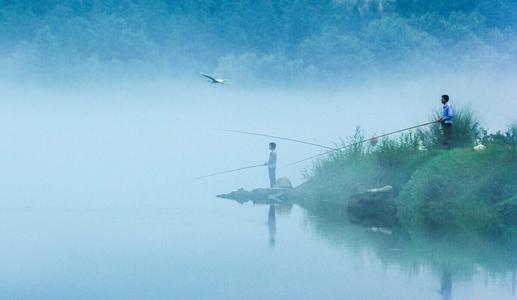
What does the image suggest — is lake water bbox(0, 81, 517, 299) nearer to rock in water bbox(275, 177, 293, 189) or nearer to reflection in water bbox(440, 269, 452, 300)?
reflection in water bbox(440, 269, 452, 300)

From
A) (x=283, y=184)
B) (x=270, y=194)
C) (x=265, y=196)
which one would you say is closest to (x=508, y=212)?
(x=270, y=194)

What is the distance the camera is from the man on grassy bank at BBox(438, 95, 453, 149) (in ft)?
83.6

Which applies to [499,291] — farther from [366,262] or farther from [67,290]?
[67,290]

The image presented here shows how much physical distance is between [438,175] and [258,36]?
6809 cm

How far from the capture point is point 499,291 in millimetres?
13016

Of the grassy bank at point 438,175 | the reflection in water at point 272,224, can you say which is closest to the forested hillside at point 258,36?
the grassy bank at point 438,175

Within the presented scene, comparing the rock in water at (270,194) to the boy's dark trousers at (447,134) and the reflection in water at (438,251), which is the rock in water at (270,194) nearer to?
the boy's dark trousers at (447,134)

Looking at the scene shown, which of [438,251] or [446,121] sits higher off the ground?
[446,121]

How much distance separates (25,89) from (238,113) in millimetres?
19406

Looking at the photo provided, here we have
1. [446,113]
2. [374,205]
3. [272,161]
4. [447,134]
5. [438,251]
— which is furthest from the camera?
[272,161]

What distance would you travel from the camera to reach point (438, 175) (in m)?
24.3

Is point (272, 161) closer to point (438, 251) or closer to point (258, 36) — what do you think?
point (438, 251)

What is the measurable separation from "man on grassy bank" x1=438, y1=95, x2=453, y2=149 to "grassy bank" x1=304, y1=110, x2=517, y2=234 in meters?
0.37

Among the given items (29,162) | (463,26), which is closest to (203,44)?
(463,26)
